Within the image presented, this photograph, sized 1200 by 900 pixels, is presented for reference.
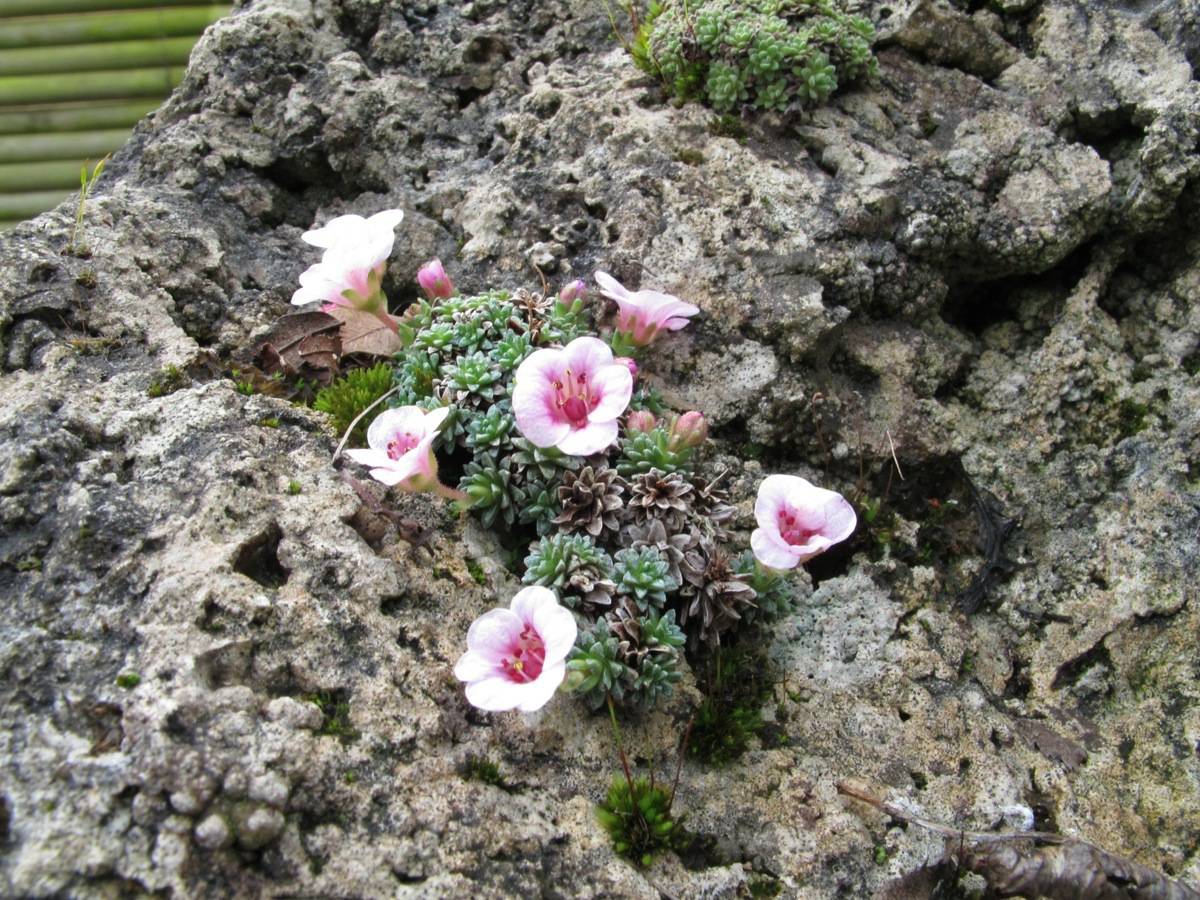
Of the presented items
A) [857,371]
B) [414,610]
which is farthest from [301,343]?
[857,371]

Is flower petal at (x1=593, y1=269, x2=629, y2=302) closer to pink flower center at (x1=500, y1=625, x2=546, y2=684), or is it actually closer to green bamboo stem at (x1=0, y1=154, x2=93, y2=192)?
pink flower center at (x1=500, y1=625, x2=546, y2=684)

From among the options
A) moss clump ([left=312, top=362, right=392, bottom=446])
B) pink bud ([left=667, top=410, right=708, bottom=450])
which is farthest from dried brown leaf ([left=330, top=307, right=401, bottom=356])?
pink bud ([left=667, top=410, right=708, bottom=450])

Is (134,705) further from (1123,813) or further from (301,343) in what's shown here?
(1123,813)

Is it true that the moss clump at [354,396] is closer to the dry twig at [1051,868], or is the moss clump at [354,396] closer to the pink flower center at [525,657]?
the pink flower center at [525,657]

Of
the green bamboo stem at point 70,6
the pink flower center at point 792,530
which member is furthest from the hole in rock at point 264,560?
the green bamboo stem at point 70,6

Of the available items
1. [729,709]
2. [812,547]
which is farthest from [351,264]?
[729,709]

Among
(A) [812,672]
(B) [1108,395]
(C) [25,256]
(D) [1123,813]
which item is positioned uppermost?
(C) [25,256]
